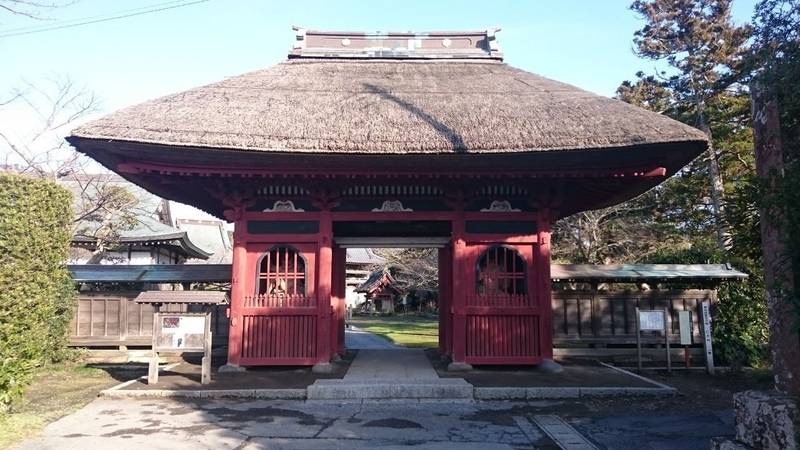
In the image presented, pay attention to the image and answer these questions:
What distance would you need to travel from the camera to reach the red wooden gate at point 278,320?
33.2 feet

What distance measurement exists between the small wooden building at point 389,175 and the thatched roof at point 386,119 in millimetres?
35

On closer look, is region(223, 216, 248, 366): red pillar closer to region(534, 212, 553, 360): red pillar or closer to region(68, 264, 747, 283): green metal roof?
region(68, 264, 747, 283): green metal roof

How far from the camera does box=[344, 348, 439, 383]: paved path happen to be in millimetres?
9062

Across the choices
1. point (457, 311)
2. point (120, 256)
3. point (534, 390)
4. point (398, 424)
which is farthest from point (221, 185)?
point (120, 256)

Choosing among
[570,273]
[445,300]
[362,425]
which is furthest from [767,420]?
[445,300]

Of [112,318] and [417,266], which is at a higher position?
[417,266]

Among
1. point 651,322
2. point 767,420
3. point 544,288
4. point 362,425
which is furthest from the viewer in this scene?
point 651,322

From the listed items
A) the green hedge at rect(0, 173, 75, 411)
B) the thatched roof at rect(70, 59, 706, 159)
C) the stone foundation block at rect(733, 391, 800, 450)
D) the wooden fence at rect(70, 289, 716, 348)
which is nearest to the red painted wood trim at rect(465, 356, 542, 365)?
the wooden fence at rect(70, 289, 716, 348)

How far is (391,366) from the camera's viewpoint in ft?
34.4

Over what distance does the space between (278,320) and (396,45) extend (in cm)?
854

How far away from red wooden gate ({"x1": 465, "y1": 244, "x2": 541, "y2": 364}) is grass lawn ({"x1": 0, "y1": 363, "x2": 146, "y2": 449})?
633cm

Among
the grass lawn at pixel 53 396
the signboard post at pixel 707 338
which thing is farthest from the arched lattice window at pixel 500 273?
the grass lawn at pixel 53 396

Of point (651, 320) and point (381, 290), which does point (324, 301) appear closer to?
point (651, 320)

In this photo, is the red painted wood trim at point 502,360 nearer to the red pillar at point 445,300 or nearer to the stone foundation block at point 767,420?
the red pillar at point 445,300
